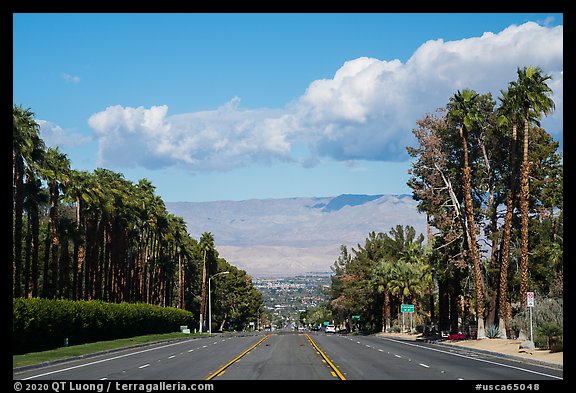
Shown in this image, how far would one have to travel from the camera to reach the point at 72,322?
5391 centimetres

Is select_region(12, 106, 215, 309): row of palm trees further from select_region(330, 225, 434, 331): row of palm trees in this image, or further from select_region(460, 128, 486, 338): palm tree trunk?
select_region(460, 128, 486, 338): palm tree trunk

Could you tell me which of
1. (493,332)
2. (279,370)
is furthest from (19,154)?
(493,332)

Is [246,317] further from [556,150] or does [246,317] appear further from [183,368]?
[183,368]

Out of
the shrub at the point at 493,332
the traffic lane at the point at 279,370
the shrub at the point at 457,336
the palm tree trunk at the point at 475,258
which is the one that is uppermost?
the palm tree trunk at the point at 475,258

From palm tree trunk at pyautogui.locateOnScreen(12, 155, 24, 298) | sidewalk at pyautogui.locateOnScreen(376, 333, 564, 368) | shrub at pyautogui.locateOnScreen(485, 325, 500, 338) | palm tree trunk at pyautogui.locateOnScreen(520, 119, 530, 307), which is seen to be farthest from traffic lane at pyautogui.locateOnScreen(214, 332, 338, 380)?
shrub at pyautogui.locateOnScreen(485, 325, 500, 338)

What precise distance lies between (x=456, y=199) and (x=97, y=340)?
34259 mm

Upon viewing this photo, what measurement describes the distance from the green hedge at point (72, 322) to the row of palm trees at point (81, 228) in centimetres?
437

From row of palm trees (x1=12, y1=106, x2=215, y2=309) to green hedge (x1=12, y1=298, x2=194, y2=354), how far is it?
437 cm

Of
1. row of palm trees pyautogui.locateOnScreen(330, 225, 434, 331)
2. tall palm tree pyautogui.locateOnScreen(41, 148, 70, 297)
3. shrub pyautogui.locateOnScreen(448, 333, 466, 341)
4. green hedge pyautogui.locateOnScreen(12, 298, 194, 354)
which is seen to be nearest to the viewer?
green hedge pyautogui.locateOnScreen(12, 298, 194, 354)

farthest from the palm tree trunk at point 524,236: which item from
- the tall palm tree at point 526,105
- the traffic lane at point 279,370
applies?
the traffic lane at point 279,370

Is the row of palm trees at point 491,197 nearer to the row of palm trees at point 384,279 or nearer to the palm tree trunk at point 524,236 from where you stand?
the palm tree trunk at point 524,236

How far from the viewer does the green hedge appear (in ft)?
145

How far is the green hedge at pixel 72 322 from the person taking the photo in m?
44.2
